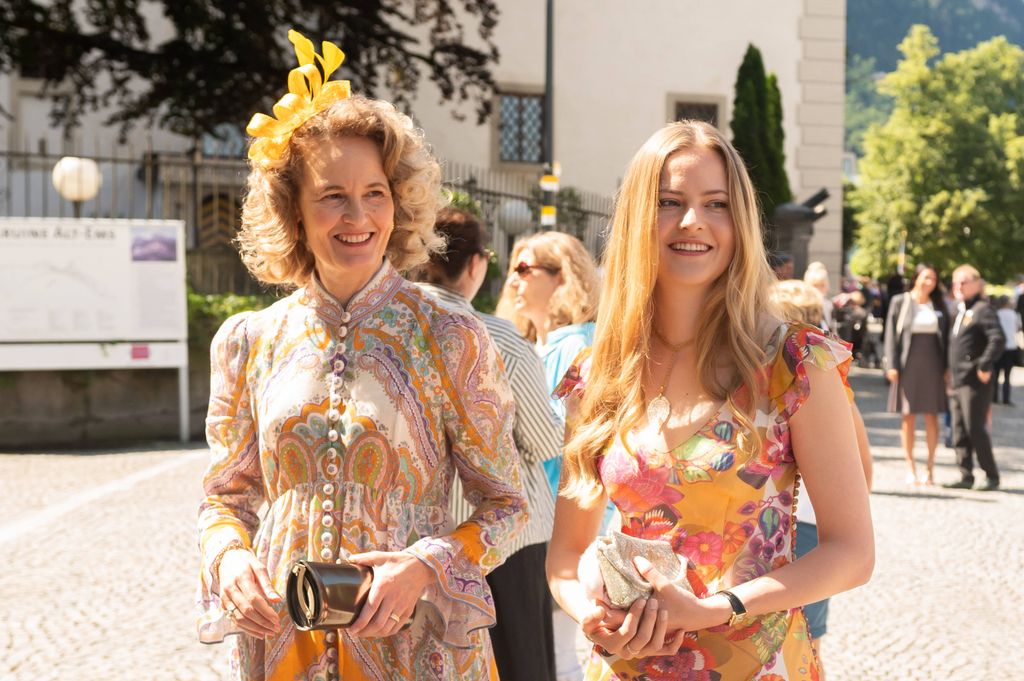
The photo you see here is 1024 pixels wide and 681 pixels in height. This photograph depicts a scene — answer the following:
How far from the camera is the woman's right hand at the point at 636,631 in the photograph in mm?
2100

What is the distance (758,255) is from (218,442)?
118 centimetres

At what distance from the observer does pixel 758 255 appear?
2422mm

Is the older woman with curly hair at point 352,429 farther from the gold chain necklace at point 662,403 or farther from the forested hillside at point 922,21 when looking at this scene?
the forested hillside at point 922,21

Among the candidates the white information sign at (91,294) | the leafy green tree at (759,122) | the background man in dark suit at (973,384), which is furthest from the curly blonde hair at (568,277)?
the leafy green tree at (759,122)

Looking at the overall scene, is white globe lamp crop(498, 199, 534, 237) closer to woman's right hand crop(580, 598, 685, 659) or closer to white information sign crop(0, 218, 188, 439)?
white information sign crop(0, 218, 188, 439)

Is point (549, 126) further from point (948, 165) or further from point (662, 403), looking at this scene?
point (948, 165)

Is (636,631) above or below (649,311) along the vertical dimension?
below

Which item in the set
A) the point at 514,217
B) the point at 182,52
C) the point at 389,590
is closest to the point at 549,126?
the point at 514,217

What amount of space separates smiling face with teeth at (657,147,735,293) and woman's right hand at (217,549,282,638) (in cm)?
100

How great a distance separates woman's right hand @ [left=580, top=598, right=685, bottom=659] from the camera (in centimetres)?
210

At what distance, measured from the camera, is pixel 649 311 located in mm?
2525

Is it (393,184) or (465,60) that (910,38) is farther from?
(393,184)

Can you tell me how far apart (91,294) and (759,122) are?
1682 centimetres

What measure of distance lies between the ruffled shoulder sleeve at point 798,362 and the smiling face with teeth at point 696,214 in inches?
8.3
